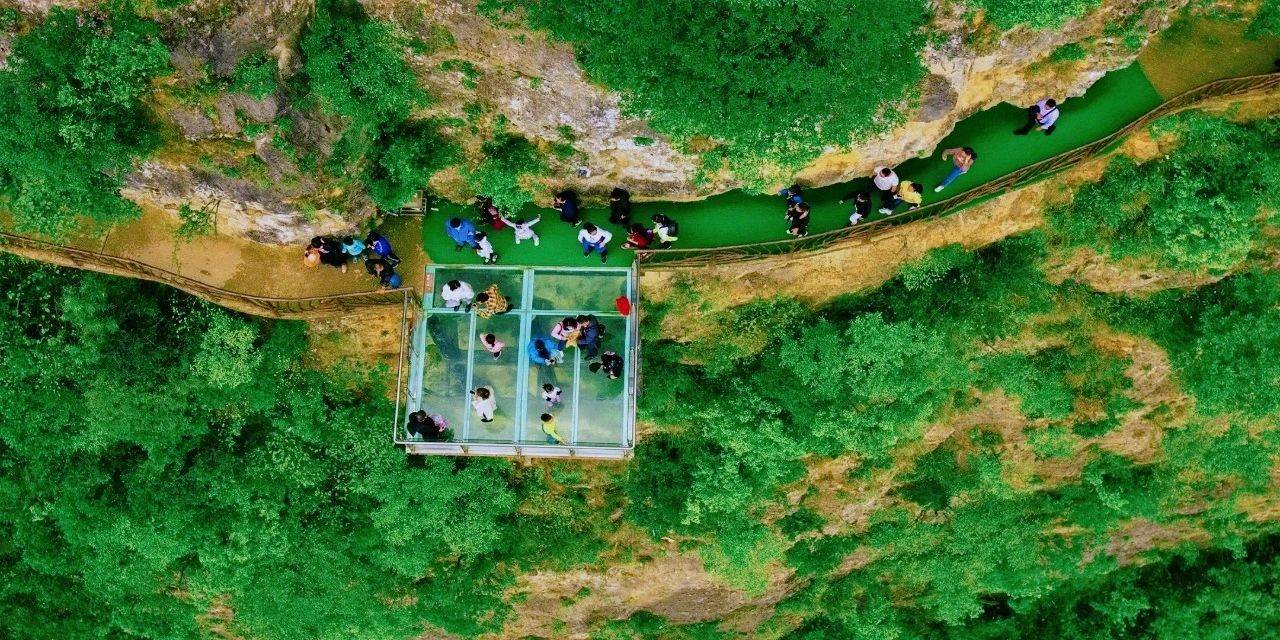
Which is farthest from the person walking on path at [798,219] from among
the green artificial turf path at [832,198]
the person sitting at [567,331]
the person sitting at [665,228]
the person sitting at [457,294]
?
the person sitting at [457,294]

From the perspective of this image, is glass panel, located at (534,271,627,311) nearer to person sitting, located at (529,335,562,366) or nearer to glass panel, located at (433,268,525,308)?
glass panel, located at (433,268,525,308)

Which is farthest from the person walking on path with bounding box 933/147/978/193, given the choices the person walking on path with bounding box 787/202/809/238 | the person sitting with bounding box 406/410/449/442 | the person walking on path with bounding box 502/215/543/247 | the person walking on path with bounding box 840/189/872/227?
the person sitting with bounding box 406/410/449/442

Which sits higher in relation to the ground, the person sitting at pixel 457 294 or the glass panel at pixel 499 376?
the person sitting at pixel 457 294

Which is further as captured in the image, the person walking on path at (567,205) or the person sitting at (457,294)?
the person sitting at (457,294)

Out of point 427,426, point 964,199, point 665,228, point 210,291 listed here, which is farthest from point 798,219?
point 210,291

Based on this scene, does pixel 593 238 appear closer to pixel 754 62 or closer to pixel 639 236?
pixel 639 236

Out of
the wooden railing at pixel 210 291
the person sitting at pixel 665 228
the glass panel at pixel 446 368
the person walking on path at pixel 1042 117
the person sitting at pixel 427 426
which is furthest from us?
the glass panel at pixel 446 368

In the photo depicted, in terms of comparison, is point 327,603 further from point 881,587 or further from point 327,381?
point 881,587

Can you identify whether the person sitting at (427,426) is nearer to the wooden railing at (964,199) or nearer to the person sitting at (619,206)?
the wooden railing at (964,199)
